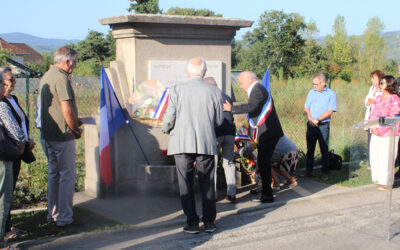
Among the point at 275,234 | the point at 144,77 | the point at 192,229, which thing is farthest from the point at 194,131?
the point at 144,77

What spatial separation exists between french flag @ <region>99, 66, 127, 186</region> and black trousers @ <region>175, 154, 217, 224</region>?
1542mm

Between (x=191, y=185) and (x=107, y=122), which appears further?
(x=107, y=122)

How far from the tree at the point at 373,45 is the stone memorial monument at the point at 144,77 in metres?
32.4

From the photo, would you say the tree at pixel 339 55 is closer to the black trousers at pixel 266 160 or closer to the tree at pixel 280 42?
the tree at pixel 280 42

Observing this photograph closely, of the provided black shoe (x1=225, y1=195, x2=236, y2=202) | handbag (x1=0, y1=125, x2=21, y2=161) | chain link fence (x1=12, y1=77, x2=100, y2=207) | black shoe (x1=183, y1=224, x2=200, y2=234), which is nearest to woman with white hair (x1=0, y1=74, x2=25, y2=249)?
handbag (x1=0, y1=125, x2=21, y2=161)

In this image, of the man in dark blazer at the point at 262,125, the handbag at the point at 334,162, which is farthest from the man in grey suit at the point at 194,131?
the handbag at the point at 334,162

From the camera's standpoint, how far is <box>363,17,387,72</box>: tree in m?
38.8

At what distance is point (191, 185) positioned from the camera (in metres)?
5.33

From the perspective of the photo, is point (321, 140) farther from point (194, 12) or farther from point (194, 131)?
point (194, 12)

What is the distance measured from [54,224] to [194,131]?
207cm

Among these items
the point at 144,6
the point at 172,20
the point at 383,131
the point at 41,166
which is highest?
the point at 144,6

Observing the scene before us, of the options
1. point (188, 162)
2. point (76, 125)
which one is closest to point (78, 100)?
point (76, 125)

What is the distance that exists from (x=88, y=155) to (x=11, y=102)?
2.20 m

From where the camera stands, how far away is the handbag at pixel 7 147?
4.20 metres
